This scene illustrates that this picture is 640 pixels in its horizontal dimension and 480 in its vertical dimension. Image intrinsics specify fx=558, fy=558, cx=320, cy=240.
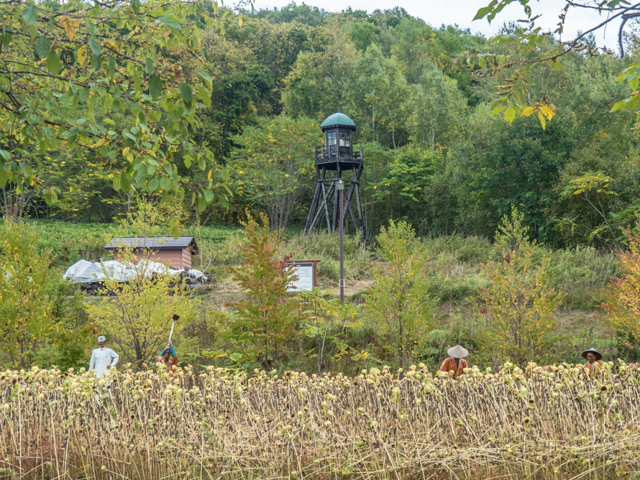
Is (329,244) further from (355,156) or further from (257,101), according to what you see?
(257,101)

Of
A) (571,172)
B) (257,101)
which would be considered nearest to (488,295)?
(571,172)

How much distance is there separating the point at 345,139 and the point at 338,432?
2343cm

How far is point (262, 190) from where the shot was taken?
36.0 m

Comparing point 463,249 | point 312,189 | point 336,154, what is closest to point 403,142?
point 312,189

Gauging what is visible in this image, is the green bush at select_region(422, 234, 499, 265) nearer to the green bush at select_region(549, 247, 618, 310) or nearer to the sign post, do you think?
the green bush at select_region(549, 247, 618, 310)

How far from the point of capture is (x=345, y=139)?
2745 cm

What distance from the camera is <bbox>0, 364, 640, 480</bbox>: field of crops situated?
14.9ft

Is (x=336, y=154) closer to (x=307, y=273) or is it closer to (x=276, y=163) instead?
(x=276, y=163)

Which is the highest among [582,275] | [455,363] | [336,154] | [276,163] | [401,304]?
[336,154]

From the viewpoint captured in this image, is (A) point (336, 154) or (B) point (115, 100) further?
(A) point (336, 154)

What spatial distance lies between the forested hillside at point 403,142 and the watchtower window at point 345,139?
5737 mm

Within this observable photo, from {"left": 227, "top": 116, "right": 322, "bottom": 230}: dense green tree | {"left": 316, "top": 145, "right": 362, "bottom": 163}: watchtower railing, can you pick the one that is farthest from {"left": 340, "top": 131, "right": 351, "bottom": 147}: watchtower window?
{"left": 227, "top": 116, "right": 322, "bottom": 230}: dense green tree

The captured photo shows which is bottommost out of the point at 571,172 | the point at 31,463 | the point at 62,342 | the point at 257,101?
the point at 62,342

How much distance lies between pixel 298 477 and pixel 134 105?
10.3ft
